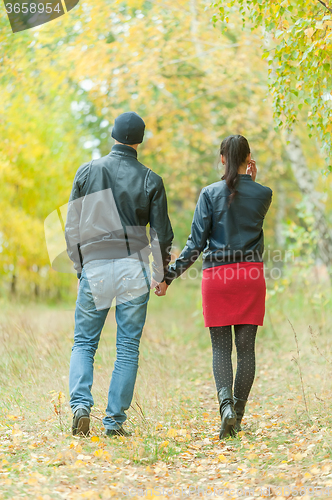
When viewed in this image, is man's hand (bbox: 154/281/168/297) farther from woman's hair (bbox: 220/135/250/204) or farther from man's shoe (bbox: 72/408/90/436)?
man's shoe (bbox: 72/408/90/436)

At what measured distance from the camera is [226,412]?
348 centimetres

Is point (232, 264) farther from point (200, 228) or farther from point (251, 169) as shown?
point (251, 169)

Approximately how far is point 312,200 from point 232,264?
491 cm

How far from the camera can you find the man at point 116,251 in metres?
3.46

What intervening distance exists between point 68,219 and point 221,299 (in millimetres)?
1158

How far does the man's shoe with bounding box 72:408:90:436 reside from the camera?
328 cm

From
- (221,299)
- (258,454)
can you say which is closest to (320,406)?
(258,454)

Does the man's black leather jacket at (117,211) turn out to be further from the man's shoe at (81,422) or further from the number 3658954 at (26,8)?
the number 3658954 at (26,8)

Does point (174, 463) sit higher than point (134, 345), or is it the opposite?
point (134, 345)

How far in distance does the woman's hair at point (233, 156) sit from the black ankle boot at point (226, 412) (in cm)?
127

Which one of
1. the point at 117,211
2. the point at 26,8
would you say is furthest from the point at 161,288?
the point at 26,8

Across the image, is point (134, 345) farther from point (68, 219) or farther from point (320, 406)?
point (320, 406)

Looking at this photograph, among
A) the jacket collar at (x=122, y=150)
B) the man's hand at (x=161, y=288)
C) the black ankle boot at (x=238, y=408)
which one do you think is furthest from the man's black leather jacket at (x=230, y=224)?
the black ankle boot at (x=238, y=408)

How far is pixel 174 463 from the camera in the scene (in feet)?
10.4
